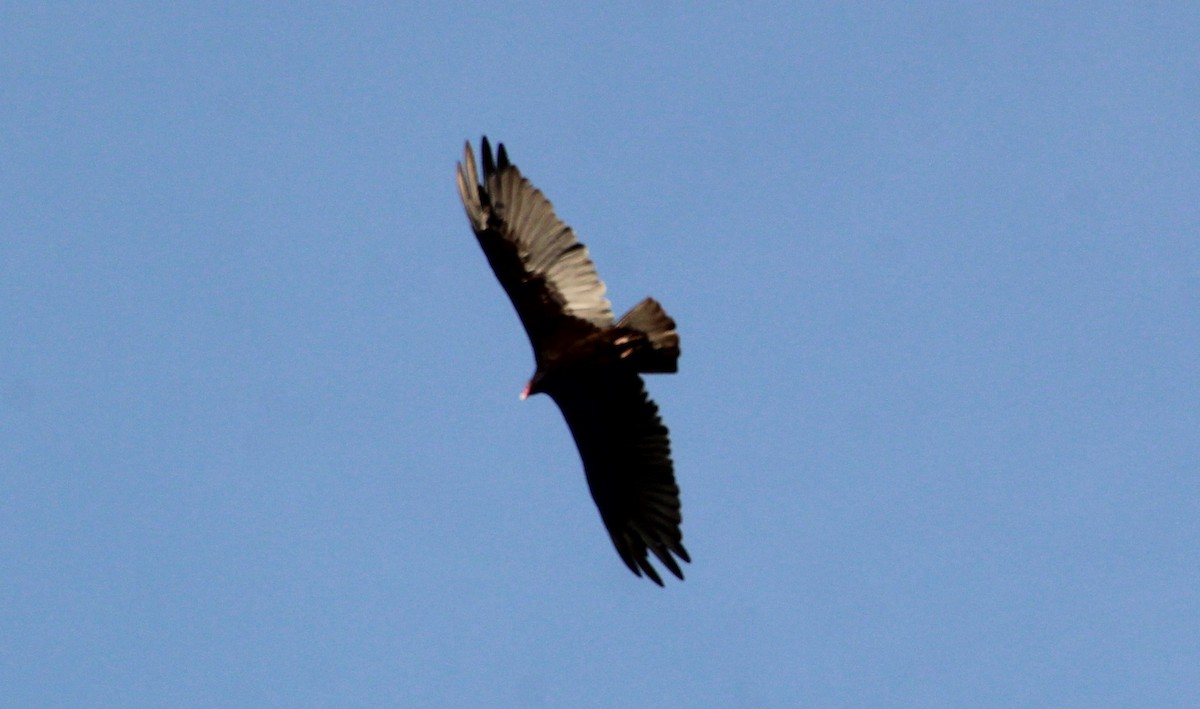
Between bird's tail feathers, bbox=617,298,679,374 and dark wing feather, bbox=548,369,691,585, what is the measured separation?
1.12 ft

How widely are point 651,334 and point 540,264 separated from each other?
102 cm

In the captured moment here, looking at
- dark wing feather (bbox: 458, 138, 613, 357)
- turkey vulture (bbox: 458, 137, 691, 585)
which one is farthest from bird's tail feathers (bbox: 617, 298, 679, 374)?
dark wing feather (bbox: 458, 138, 613, 357)

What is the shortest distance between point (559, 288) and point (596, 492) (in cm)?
180

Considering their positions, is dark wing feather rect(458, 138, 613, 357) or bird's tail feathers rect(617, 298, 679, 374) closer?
bird's tail feathers rect(617, 298, 679, 374)

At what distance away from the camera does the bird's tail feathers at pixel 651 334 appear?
12.7 meters

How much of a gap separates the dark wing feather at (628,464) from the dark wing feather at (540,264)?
1.63 feet

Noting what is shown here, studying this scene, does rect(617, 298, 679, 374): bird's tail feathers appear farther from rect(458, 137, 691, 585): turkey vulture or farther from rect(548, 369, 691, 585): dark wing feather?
rect(548, 369, 691, 585): dark wing feather

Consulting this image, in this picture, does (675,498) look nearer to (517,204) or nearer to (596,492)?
(596,492)

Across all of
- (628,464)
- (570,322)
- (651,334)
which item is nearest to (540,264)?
(570,322)

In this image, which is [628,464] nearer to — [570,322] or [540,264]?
[570,322]

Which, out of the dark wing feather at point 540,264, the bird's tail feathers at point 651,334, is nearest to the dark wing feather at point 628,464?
the bird's tail feathers at point 651,334

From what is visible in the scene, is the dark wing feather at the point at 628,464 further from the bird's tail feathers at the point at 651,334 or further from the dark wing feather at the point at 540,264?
the dark wing feather at the point at 540,264

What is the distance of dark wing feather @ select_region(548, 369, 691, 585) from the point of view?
1314cm

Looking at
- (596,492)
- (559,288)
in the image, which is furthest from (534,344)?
(596,492)
